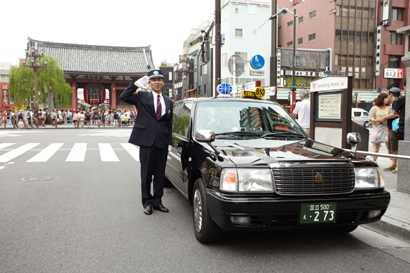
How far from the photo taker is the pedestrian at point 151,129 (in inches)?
172

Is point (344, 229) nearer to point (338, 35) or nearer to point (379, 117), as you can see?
point (379, 117)

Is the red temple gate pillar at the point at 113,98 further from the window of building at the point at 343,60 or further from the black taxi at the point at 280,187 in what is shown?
the black taxi at the point at 280,187

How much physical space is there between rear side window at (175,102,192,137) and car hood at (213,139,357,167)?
0.88 m

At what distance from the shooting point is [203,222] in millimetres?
3277

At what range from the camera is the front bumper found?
2848 millimetres

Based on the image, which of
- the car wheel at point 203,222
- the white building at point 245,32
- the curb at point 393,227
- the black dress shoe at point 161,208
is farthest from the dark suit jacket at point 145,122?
the white building at point 245,32

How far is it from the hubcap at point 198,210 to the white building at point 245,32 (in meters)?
36.9

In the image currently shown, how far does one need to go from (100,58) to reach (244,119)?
4374 centimetres

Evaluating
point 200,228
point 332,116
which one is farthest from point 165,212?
point 332,116

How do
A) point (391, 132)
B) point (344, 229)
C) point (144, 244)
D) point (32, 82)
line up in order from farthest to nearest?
point (32, 82) < point (391, 132) < point (344, 229) < point (144, 244)

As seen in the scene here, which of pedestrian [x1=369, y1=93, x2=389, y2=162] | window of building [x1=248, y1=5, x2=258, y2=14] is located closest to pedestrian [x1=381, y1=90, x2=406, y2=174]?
pedestrian [x1=369, y1=93, x2=389, y2=162]

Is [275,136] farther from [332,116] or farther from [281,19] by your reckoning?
[281,19]

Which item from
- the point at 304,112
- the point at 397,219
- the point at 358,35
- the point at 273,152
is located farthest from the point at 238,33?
the point at 273,152

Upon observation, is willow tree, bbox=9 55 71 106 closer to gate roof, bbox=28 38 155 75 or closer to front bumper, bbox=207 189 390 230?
gate roof, bbox=28 38 155 75
